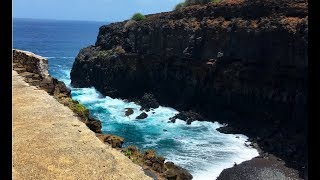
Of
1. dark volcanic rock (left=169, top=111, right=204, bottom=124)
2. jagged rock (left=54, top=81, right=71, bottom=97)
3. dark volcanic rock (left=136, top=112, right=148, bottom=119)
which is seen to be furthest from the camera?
dark volcanic rock (left=136, top=112, right=148, bottom=119)

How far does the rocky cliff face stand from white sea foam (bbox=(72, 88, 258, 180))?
2.55 metres

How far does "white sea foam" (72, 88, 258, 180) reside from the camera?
124 ft

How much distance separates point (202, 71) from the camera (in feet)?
180

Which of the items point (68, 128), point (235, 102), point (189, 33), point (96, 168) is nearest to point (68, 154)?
point (96, 168)

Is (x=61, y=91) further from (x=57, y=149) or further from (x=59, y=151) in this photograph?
(x=59, y=151)

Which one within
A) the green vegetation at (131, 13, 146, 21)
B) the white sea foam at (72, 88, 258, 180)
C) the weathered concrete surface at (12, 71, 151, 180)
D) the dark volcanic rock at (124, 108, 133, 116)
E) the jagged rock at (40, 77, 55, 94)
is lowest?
the white sea foam at (72, 88, 258, 180)

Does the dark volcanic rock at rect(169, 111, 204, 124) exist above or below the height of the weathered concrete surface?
below

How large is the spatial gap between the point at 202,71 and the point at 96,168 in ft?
146

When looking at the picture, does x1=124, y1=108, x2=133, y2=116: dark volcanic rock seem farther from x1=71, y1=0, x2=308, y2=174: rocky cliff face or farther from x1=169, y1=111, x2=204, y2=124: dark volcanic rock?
x1=169, y1=111, x2=204, y2=124: dark volcanic rock

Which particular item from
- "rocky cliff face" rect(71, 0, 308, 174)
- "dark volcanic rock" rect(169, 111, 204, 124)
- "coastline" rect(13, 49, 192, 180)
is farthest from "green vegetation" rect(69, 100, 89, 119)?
"dark volcanic rock" rect(169, 111, 204, 124)

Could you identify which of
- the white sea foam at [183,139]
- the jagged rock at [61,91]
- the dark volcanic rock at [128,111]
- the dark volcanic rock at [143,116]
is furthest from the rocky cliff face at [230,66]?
the jagged rock at [61,91]

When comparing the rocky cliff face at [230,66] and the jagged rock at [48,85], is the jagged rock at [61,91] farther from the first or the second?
the rocky cliff face at [230,66]

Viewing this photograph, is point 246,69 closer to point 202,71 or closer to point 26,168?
point 202,71

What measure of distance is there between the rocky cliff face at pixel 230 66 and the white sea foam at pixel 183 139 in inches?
101
